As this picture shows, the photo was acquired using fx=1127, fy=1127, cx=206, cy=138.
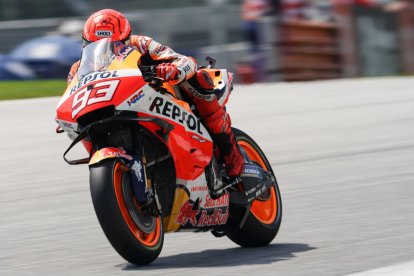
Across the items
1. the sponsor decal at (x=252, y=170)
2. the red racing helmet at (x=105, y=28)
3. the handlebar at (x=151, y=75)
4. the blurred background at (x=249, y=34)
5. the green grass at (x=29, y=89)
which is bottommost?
the sponsor decal at (x=252, y=170)

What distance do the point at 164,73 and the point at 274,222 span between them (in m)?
1.44

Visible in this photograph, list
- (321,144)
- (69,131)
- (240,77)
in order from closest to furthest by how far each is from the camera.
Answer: (69,131) → (321,144) → (240,77)

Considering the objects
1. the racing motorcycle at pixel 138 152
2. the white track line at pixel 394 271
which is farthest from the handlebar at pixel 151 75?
the white track line at pixel 394 271

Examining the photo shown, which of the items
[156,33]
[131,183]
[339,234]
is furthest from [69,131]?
[156,33]

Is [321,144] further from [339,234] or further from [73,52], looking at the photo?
[73,52]

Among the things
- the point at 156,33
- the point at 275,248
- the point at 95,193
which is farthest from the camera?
the point at 156,33

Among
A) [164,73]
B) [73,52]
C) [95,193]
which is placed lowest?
[95,193]

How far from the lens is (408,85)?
53.0 ft

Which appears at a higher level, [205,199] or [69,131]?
[69,131]

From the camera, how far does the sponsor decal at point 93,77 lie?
221 inches

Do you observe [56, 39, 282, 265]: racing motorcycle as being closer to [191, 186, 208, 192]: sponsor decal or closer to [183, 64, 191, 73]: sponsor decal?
[191, 186, 208, 192]: sponsor decal

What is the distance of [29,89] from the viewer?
50.8 feet

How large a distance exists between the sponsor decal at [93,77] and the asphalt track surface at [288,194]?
94 cm

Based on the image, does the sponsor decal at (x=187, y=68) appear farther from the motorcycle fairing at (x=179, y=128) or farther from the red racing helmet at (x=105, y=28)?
the red racing helmet at (x=105, y=28)
